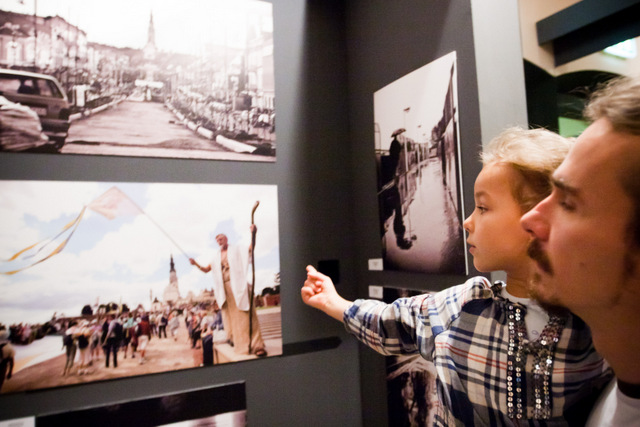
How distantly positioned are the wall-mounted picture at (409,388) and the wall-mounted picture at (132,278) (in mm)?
489

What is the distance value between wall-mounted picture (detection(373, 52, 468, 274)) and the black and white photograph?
817mm

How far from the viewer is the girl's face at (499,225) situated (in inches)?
32.2

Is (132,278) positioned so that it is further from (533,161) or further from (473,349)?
(533,161)

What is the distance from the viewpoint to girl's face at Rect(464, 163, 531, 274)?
82 centimetres

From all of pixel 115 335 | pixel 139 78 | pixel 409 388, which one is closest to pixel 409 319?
pixel 409 388

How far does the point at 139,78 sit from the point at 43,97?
326mm

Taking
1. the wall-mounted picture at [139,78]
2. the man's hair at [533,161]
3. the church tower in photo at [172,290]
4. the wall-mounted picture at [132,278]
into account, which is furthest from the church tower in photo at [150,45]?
the man's hair at [533,161]

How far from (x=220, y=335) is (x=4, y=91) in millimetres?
1148

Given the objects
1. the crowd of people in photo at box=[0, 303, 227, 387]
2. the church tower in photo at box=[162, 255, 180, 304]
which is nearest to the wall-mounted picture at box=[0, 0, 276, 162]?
the church tower in photo at box=[162, 255, 180, 304]

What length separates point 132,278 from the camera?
1.43 metres

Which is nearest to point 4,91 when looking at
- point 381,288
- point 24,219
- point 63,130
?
point 63,130

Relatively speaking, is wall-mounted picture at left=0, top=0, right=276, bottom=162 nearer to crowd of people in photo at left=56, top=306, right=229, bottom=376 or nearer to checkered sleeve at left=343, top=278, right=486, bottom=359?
crowd of people in photo at left=56, top=306, right=229, bottom=376

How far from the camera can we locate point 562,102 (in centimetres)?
218

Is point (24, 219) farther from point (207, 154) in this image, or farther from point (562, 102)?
point (562, 102)
